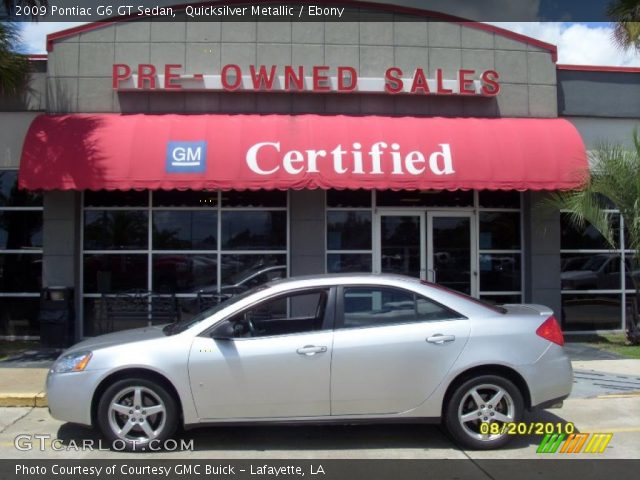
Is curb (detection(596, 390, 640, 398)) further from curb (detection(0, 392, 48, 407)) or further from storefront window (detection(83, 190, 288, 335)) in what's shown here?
curb (detection(0, 392, 48, 407))

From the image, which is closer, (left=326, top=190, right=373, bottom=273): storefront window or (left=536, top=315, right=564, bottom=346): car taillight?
(left=536, top=315, right=564, bottom=346): car taillight

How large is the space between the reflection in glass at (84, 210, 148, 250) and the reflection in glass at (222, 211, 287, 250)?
150cm

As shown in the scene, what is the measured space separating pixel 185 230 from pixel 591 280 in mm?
7703

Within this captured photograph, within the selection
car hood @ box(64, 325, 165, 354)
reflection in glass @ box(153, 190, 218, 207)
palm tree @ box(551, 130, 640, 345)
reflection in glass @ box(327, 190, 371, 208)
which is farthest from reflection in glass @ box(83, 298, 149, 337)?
palm tree @ box(551, 130, 640, 345)

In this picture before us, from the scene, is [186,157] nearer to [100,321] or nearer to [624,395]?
[100,321]

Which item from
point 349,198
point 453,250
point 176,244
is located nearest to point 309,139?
point 349,198

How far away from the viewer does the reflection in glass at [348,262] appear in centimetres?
1161

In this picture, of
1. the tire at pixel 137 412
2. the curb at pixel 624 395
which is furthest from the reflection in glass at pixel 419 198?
the tire at pixel 137 412

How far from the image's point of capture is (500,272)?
39.6ft

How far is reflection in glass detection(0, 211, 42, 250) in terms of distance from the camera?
1162cm

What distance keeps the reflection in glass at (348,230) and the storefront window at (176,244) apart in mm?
873

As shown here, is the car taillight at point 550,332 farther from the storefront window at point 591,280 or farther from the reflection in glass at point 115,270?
the reflection in glass at point 115,270
